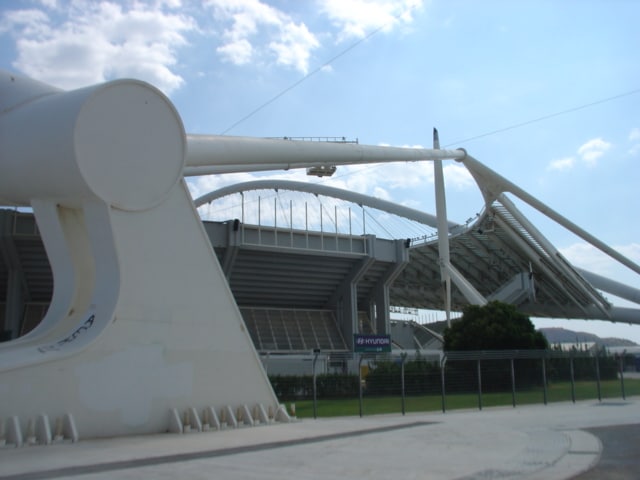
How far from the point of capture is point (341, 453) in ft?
42.3

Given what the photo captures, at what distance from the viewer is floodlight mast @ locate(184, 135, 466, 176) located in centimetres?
2011

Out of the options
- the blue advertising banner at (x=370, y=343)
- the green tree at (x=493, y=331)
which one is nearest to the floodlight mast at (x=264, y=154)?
the blue advertising banner at (x=370, y=343)

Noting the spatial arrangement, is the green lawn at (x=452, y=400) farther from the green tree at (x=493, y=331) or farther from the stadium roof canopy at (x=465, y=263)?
the stadium roof canopy at (x=465, y=263)

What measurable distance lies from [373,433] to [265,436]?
2.90m

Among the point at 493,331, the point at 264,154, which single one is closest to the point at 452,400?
the point at 493,331

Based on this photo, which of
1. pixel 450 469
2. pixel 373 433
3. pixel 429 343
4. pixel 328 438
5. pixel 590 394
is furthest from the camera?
pixel 429 343

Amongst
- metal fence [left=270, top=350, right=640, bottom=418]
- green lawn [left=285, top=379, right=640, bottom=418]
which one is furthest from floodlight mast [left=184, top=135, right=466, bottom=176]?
green lawn [left=285, top=379, right=640, bottom=418]

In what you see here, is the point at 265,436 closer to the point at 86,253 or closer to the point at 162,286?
the point at 162,286

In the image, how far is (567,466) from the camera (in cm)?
1102

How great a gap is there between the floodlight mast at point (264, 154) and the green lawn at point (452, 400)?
9.11 meters

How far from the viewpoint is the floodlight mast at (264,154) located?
20.1 meters

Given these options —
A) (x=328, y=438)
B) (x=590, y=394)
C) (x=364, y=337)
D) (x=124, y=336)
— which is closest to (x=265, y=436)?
(x=328, y=438)

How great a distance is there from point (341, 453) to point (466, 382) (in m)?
17.4

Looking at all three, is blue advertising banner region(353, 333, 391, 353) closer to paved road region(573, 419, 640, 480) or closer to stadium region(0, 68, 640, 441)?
stadium region(0, 68, 640, 441)
